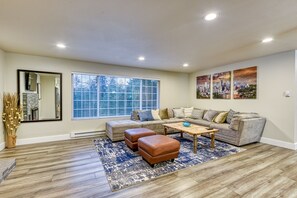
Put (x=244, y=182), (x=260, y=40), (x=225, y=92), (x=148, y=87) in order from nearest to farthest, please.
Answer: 1. (x=244, y=182)
2. (x=260, y=40)
3. (x=225, y=92)
4. (x=148, y=87)

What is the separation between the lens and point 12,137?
12.2ft

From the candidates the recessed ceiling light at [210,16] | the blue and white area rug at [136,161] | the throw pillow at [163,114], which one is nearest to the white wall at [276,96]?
the blue and white area rug at [136,161]

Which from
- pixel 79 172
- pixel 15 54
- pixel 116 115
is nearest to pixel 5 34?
pixel 15 54

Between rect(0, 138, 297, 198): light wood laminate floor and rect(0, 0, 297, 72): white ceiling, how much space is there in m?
2.43

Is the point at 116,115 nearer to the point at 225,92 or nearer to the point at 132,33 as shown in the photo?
the point at 132,33

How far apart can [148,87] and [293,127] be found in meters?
4.45

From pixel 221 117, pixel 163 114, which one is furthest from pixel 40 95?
pixel 221 117

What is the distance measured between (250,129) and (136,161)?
310 centimetres

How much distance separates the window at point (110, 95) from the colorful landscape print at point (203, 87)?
1.79 metres

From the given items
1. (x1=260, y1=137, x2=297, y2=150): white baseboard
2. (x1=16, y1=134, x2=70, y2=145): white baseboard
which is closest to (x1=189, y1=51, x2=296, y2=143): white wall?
(x1=260, y1=137, x2=297, y2=150): white baseboard

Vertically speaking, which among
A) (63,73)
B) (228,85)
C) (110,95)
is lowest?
(110,95)

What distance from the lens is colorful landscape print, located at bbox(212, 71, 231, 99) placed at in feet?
16.8

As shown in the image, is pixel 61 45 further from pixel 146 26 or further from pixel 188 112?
pixel 188 112

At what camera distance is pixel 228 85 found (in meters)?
5.11
